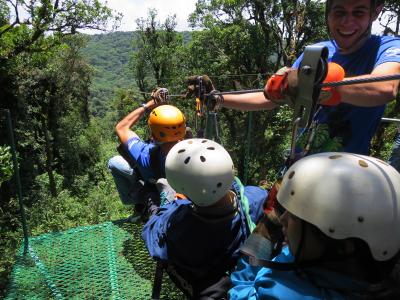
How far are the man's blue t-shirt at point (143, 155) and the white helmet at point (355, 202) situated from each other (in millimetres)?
1857

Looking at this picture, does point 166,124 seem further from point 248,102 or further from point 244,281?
point 244,281

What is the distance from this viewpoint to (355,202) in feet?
3.60

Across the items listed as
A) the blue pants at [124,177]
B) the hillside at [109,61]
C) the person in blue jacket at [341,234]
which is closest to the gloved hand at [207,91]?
the person in blue jacket at [341,234]

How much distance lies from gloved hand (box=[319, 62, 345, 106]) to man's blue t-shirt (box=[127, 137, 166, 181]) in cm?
179

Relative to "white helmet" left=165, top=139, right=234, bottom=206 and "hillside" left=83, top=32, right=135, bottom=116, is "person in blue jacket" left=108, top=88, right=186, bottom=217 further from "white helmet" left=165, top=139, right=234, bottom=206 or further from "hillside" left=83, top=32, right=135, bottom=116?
"hillside" left=83, top=32, right=135, bottom=116

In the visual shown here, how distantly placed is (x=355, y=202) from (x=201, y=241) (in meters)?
0.86

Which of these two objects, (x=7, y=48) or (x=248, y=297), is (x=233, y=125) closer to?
(x=7, y=48)

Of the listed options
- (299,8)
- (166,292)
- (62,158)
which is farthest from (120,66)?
(166,292)

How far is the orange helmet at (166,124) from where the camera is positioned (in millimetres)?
2869

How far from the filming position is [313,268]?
113cm

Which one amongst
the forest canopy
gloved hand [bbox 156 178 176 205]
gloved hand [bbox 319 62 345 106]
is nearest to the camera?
gloved hand [bbox 319 62 345 106]

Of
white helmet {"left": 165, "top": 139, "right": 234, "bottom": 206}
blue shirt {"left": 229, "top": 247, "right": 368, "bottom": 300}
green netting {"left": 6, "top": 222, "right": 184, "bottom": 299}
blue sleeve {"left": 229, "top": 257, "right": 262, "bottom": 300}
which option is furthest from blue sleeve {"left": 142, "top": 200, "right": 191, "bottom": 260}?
green netting {"left": 6, "top": 222, "right": 184, "bottom": 299}

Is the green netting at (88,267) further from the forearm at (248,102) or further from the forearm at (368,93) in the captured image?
the forearm at (368,93)

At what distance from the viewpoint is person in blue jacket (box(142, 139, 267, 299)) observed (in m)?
1.76
